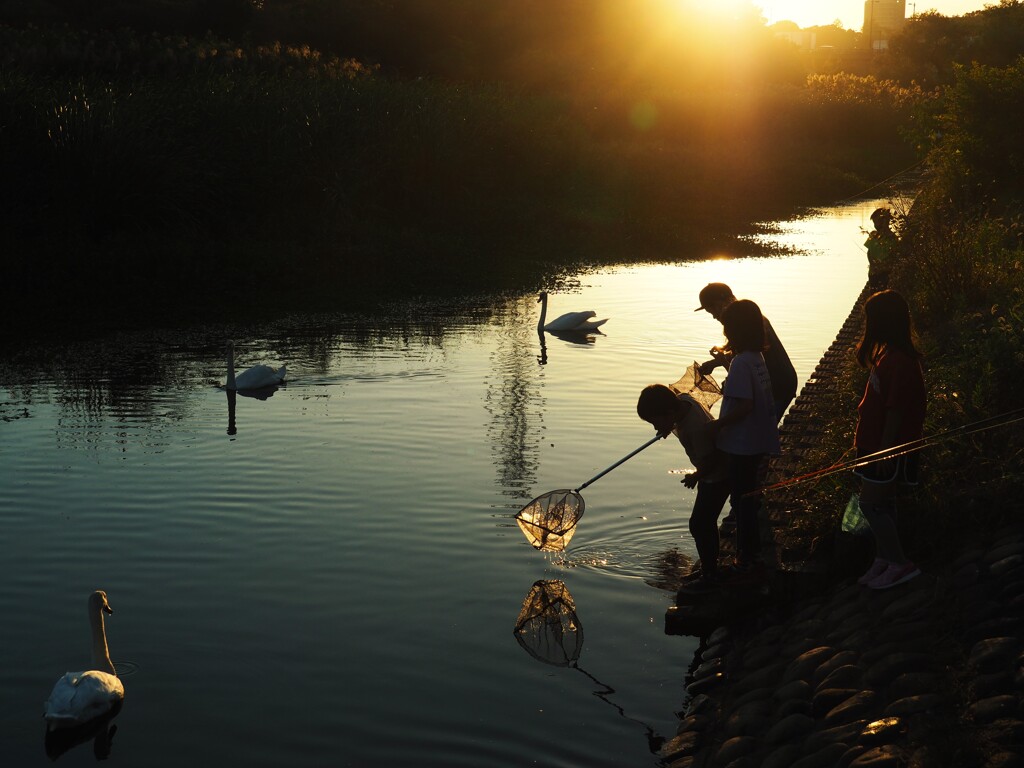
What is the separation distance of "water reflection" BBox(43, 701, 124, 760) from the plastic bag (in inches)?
164

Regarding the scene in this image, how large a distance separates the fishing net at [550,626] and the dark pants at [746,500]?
1.14 metres

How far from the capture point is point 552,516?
8508mm

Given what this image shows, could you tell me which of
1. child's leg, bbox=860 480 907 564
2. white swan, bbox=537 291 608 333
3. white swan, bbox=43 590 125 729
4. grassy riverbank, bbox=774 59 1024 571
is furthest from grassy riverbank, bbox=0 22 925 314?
child's leg, bbox=860 480 907 564

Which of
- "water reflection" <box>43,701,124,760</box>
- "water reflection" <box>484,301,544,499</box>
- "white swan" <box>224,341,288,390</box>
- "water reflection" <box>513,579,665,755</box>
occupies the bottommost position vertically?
"water reflection" <box>43,701,124,760</box>

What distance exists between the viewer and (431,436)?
12.9 metres

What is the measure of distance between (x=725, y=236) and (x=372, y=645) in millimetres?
26934

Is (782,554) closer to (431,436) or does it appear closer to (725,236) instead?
(431,436)

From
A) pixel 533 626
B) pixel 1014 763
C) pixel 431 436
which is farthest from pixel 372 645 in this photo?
pixel 431 436

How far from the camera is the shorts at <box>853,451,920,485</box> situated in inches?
267

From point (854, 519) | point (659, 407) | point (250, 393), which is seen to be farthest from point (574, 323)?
point (854, 519)

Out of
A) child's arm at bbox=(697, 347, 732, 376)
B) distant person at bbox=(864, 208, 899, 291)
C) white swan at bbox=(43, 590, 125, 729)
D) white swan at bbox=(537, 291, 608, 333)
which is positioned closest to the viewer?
white swan at bbox=(43, 590, 125, 729)

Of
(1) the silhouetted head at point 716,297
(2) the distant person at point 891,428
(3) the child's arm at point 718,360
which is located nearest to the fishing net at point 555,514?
(3) the child's arm at point 718,360

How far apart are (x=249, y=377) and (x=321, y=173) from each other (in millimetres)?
14396

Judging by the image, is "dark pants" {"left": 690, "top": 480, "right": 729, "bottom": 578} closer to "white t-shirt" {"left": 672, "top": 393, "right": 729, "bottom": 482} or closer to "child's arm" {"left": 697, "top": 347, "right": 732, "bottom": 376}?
"white t-shirt" {"left": 672, "top": 393, "right": 729, "bottom": 482}
